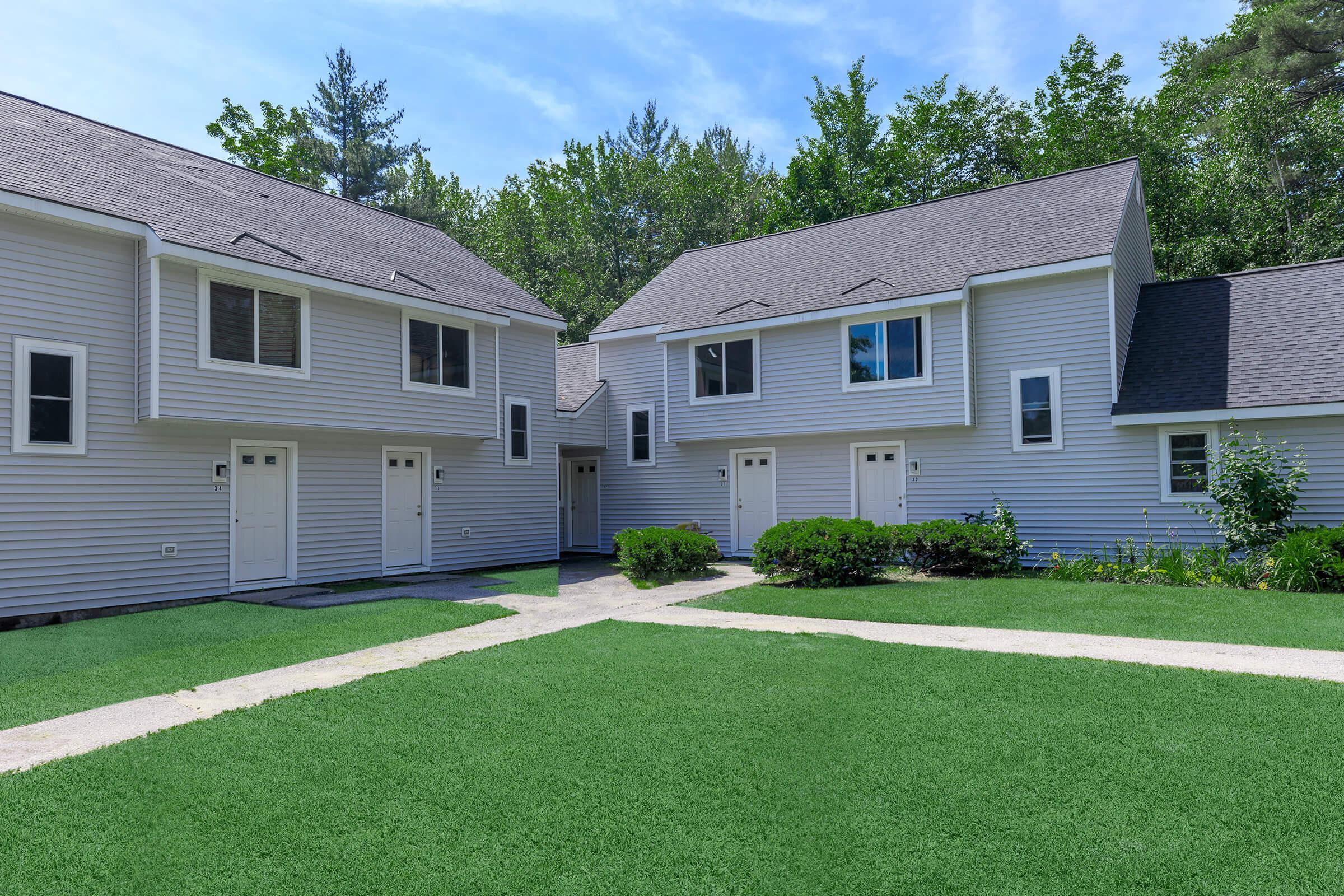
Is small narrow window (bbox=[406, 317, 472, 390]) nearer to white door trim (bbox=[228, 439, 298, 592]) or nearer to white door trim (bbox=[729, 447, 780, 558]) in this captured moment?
white door trim (bbox=[228, 439, 298, 592])

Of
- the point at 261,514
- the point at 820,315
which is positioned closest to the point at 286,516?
the point at 261,514

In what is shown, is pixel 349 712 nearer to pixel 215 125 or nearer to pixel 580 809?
pixel 580 809

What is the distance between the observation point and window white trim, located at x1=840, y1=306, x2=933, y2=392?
15164 mm

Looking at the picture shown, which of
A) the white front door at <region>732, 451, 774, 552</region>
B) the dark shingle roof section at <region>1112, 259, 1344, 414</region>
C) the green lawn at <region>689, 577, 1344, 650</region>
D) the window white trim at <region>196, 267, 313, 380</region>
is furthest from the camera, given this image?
the white front door at <region>732, 451, 774, 552</region>

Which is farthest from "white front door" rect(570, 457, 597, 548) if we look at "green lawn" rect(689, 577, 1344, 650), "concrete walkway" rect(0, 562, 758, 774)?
"green lawn" rect(689, 577, 1344, 650)

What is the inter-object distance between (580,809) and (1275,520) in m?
12.4

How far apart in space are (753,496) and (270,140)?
2660 cm

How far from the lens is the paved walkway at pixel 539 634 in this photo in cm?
547

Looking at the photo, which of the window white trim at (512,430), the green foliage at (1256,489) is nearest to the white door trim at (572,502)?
the window white trim at (512,430)

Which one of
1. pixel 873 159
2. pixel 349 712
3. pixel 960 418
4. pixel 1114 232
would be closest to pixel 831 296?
pixel 960 418

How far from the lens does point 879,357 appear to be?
15.8 meters

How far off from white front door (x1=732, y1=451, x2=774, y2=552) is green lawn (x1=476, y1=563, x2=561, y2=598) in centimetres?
427

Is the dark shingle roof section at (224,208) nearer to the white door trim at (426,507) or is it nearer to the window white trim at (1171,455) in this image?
the white door trim at (426,507)

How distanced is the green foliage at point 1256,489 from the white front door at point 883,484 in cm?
515
